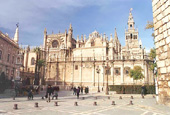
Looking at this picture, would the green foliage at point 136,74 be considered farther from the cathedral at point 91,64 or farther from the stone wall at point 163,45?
the stone wall at point 163,45

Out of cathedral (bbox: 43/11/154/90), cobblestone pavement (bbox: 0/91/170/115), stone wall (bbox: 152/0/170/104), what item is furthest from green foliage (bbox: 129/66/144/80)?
stone wall (bbox: 152/0/170/104)

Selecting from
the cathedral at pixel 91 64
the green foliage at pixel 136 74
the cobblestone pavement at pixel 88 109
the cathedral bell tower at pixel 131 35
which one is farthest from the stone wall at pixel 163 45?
the cathedral bell tower at pixel 131 35

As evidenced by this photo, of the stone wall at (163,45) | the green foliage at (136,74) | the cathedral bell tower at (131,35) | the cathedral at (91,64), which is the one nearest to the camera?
the stone wall at (163,45)

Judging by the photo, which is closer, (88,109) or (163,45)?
(88,109)

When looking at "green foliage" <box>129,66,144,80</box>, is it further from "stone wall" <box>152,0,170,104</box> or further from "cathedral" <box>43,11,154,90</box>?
"stone wall" <box>152,0,170,104</box>

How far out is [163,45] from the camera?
923 centimetres

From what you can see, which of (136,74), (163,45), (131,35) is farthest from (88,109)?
(131,35)

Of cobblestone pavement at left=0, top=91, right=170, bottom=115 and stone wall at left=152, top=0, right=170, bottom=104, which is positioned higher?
stone wall at left=152, top=0, right=170, bottom=104

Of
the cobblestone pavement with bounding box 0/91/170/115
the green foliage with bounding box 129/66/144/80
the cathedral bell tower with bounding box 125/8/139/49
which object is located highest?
the cathedral bell tower with bounding box 125/8/139/49

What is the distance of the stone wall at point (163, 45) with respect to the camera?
8.83 meters

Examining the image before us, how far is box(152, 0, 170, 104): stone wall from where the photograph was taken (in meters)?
8.83

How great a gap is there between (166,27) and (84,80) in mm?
32015

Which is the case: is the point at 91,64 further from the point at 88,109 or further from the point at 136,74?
the point at 88,109

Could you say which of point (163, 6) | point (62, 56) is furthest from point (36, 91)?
point (62, 56)
